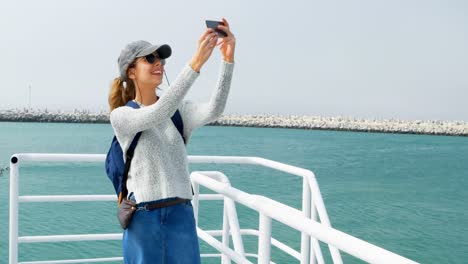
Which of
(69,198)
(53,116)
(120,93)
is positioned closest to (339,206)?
(69,198)

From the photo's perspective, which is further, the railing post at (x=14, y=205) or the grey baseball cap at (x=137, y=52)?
the railing post at (x=14, y=205)

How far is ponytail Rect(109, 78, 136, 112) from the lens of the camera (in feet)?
6.04

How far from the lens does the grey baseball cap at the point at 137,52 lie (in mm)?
1741

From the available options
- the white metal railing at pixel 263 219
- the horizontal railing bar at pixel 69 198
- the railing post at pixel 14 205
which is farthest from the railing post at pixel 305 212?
the railing post at pixel 14 205

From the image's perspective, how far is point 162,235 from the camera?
170cm

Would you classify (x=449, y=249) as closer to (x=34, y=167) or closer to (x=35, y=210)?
(x=35, y=210)

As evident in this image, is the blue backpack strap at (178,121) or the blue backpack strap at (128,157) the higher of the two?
the blue backpack strap at (178,121)

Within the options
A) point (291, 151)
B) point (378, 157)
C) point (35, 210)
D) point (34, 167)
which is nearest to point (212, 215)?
point (35, 210)

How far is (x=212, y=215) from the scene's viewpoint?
706 inches

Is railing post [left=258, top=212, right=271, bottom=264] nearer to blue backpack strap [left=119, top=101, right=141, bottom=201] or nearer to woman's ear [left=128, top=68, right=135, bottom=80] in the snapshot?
blue backpack strap [left=119, top=101, right=141, bottom=201]

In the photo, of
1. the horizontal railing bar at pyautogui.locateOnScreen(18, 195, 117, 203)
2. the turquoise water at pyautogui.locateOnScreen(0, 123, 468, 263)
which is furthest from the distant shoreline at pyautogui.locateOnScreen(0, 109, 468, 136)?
the horizontal railing bar at pyautogui.locateOnScreen(18, 195, 117, 203)

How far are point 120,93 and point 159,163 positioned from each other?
30 cm

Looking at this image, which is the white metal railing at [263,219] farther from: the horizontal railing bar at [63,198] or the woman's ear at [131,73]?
the woman's ear at [131,73]

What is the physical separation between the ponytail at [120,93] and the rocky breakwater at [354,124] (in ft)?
249
